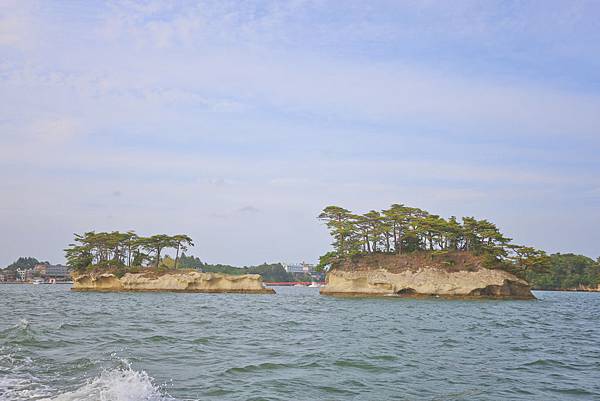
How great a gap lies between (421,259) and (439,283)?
398 centimetres

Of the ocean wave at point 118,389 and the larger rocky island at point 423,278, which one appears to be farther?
the larger rocky island at point 423,278

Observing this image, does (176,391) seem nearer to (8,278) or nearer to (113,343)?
(113,343)

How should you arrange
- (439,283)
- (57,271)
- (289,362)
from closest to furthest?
(289,362) < (439,283) < (57,271)

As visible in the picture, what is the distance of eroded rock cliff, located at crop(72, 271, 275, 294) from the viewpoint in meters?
67.7

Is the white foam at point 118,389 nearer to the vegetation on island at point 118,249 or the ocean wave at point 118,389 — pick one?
the ocean wave at point 118,389

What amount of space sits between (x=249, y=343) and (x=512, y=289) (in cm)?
4627

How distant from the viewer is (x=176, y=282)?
6756 cm

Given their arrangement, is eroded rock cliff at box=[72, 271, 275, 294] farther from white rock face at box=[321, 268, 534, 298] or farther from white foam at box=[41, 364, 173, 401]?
white foam at box=[41, 364, 173, 401]

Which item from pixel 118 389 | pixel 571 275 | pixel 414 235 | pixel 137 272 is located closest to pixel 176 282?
pixel 137 272

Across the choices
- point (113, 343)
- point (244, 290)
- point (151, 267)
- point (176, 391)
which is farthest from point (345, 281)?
point (176, 391)

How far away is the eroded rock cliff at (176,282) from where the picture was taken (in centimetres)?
6769

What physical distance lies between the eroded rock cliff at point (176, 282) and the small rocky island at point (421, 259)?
437 inches

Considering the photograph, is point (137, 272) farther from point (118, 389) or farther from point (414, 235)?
point (118, 389)

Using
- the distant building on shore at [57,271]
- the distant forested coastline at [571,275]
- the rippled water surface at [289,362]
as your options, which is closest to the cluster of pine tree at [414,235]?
the rippled water surface at [289,362]
